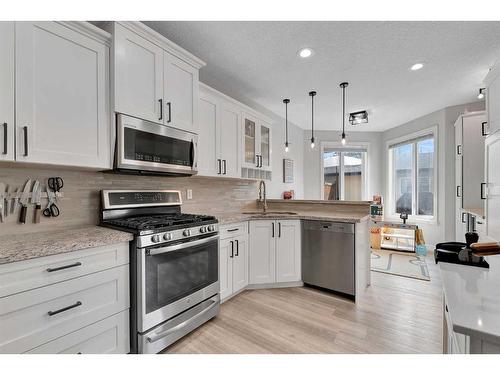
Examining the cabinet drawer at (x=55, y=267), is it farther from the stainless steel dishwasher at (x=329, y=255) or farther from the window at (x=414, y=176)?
the window at (x=414, y=176)

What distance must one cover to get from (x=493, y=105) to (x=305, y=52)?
1595 millimetres

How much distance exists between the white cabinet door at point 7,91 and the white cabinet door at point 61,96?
0.09 ft

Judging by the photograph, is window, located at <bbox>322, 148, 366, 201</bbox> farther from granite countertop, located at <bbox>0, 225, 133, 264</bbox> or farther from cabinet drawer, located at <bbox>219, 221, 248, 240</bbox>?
granite countertop, located at <bbox>0, 225, 133, 264</bbox>

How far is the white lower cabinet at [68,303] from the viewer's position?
1144mm

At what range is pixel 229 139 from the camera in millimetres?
2846

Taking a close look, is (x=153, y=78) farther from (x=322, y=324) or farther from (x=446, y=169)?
(x=446, y=169)

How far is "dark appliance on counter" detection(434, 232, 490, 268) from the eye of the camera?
4.04 ft

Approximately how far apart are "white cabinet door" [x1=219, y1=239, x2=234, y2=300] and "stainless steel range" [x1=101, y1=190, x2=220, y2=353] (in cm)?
19

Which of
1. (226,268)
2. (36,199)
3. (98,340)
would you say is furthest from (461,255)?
(36,199)

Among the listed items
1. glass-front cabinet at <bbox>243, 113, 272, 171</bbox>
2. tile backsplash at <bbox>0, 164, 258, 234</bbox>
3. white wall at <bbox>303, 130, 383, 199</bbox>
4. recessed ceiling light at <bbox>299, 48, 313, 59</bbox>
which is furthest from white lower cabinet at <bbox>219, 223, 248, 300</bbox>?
white wall at <bbox>303, 130, 383, 199</bbox>
